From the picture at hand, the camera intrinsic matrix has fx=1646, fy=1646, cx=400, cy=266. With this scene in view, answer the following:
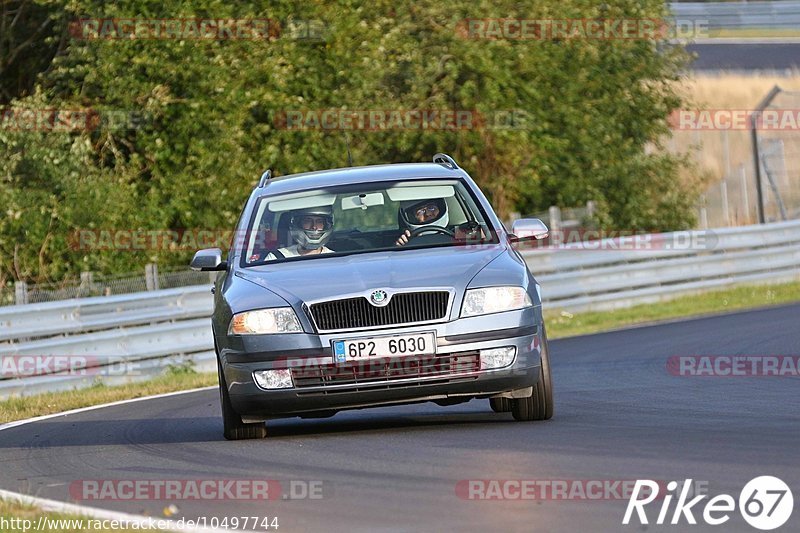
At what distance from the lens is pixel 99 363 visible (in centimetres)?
1653

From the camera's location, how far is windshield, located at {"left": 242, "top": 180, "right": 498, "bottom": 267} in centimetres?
1004

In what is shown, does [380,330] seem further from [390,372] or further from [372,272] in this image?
[372,272]

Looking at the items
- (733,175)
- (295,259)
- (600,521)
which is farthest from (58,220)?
(733,175)

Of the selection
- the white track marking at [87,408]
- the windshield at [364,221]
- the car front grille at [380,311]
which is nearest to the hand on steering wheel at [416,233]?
the windshield at [364,221]

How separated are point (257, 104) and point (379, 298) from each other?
53.5 feet

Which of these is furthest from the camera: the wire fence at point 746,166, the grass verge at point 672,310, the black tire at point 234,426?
the wire fence at point 746,166

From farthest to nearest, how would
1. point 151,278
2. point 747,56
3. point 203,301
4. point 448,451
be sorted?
point 747,56
point 151,278
point 203,301
point 448,451

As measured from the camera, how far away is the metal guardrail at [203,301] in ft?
53.2

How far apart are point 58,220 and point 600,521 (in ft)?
59.4

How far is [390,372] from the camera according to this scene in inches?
353

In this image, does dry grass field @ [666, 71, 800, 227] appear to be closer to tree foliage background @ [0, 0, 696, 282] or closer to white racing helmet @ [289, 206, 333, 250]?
tree foliage background @ [0, 0, 696, 282]

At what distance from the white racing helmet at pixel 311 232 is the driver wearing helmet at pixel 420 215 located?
448mm

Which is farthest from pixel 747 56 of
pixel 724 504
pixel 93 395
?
pixel 724 504

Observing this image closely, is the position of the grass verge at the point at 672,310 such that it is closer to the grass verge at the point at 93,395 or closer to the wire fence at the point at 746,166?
the grass verge at the point at 93,395
